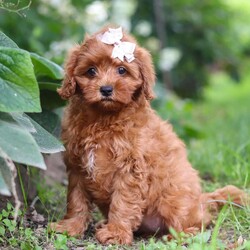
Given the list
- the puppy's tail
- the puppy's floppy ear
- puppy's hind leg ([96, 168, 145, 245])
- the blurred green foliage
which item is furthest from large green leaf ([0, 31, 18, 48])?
the blurred green foliage

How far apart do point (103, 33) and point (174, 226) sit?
136 cm

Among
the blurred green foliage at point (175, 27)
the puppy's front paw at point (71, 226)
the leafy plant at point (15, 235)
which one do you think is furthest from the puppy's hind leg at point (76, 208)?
the blurred green foliage at point (175, 27)

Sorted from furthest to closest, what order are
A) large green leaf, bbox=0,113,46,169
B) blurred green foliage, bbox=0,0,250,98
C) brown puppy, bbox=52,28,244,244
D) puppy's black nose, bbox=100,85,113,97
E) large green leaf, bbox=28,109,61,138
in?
blurred green foliage, bbox=0,0,250,98, large green leaf, bbox=28,109,61,138, brown puppy, bbox=52,28,244,244, puppy's black nose, bbox=100,85,113,97, large green leaf, bbox=0,113,46,169

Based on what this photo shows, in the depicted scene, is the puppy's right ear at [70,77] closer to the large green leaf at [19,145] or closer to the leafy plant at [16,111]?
the leafy plant at [16,111]

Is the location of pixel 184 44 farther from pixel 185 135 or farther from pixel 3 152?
pixel 3 152

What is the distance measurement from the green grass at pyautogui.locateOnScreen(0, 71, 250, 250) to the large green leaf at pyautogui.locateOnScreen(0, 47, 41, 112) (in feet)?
2.46

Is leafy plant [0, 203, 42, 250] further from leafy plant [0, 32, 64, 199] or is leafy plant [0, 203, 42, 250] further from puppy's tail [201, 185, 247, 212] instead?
puppy's tail [201, 185, 247, 212]

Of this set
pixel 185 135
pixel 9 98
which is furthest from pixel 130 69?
pixel 185 135

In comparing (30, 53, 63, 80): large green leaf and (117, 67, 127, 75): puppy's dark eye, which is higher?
(117, 67, 127, 75): puppy's dark eye

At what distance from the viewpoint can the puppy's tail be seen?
492cm

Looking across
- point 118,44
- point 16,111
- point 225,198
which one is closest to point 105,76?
point 118,44

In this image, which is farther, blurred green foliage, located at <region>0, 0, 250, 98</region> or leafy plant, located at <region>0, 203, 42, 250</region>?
blurred green foliage, located at <region>0, 0, 250, 98</region>

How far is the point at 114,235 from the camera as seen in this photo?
4344 mm

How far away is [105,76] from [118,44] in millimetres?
219
